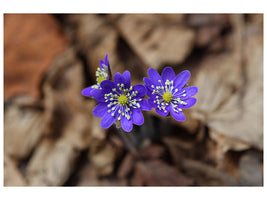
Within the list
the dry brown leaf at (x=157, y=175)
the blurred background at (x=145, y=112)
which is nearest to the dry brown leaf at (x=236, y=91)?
the blurred background at (x=145, y=112)

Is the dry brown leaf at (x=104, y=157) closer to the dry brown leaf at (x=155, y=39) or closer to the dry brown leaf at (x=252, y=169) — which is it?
the dry brown leaf at (x=155, y=39)

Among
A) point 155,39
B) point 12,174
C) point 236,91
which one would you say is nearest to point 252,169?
point 236,91

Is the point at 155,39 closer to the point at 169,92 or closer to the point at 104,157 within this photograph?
the point at 169,92

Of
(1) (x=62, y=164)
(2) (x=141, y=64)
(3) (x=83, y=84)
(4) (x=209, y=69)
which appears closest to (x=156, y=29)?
(2) (x=141, y=64)

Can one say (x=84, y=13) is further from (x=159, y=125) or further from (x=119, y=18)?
(x=159, y=125)

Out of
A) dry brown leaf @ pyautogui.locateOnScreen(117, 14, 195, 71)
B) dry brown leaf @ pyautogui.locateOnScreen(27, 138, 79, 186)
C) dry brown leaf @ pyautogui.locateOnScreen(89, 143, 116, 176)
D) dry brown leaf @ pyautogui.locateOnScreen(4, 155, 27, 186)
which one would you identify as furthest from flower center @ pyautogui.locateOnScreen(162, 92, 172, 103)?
dry brown leaf @ pyautogui.locateOnScreen(4, 155, 27, 186)
